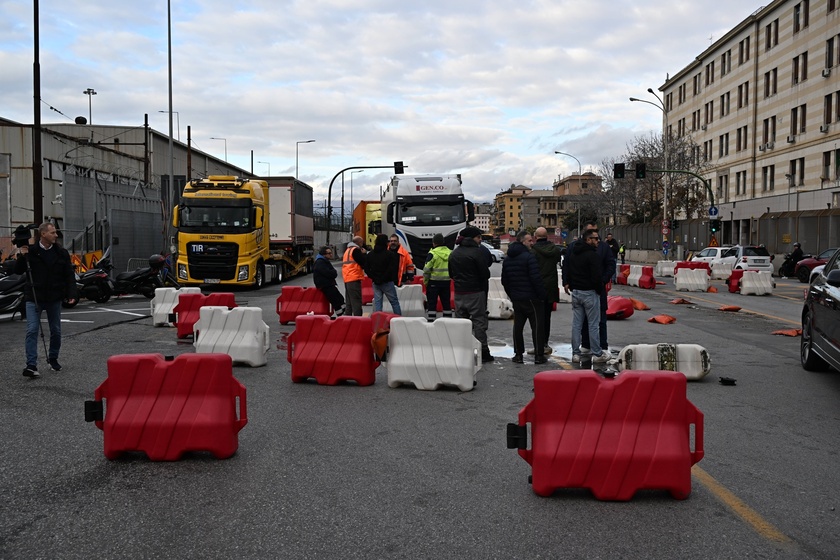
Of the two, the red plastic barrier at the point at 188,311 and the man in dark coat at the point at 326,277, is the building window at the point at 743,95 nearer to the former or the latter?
the man in dark coat at the point at 326,277

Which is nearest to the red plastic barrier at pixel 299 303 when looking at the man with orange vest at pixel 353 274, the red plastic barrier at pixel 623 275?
the man with orange vest at pixel 353 274

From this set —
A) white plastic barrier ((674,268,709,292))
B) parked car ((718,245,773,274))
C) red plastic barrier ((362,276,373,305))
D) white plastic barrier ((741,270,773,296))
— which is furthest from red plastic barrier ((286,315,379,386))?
parked car ((718,245,773,274))

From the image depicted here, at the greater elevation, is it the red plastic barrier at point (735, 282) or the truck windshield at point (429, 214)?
the truck windshield at point (429, 214)

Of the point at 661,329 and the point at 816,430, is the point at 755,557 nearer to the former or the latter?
the point at 816,430

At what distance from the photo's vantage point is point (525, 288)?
10688mm

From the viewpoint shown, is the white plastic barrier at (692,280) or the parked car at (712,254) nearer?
the white plastic barrier at (692,280)

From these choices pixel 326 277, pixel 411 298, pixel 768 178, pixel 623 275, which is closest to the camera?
pixel 326 277

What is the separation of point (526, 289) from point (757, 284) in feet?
55.3

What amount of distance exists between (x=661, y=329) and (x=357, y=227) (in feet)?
88.4

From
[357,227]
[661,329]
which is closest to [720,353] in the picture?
[661,329]

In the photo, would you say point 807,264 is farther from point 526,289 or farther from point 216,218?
point 526,289

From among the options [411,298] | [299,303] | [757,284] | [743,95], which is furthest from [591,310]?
[743,95]

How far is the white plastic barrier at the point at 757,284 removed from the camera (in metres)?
25.0

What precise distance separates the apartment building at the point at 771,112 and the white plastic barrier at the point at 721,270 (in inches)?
485
